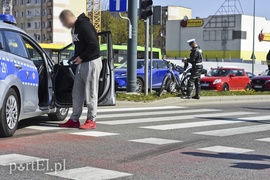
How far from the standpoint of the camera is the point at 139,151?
7070 mm

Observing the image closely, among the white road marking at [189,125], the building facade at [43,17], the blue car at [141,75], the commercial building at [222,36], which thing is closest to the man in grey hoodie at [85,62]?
the white road marking at [189,125]

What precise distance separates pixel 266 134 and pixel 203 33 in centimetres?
9073

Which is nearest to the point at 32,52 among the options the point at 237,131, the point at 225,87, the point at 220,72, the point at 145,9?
the point at 237,131

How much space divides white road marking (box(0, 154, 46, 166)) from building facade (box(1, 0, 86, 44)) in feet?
318

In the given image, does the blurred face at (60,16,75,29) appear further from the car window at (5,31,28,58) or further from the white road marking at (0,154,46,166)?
the white road marking at (0,154,46,166)

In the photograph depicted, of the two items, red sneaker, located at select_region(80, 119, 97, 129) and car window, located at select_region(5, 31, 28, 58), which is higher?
car window, located at select_region(5, 31, 28, 58)

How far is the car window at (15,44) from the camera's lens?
27.6 ft

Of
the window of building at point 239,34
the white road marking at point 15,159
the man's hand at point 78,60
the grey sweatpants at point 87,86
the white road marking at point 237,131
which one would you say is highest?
the window of building at point 239,34

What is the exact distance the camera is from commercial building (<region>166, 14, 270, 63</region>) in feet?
306

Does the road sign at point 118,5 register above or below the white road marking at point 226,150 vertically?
above

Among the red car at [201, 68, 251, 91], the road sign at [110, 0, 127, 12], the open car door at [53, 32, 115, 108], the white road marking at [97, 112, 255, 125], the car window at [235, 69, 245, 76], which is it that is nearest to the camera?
the open car door at [53, 32, 115, 108]

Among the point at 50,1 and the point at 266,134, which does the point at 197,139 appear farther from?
the point at 50,1

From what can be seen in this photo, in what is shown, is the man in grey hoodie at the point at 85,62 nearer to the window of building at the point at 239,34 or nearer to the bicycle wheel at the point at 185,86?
the bicycle wheel at the point at 185,86

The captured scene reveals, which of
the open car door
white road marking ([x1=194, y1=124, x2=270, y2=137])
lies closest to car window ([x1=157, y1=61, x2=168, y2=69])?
white road marking ([x1=194, y1=124, x2=270, y2=137])
